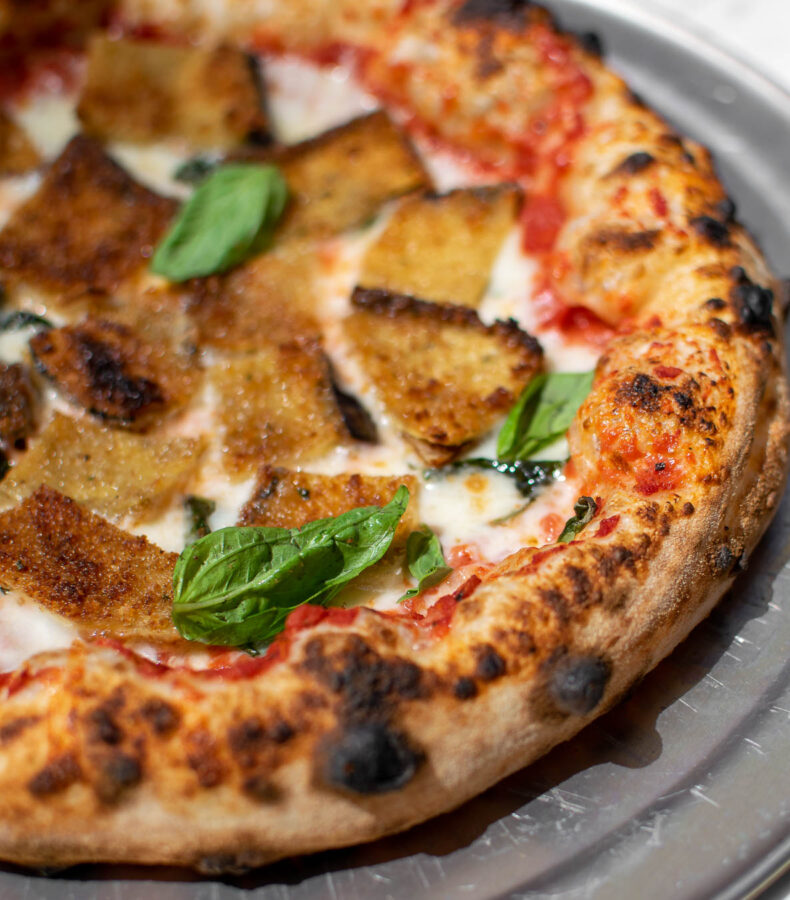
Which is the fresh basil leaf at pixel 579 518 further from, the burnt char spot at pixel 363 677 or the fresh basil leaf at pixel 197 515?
the fresh basil leaf at pixel 197 515

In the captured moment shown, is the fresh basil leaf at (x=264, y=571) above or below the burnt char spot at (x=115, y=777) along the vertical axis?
above

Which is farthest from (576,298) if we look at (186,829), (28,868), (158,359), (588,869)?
(28,868)

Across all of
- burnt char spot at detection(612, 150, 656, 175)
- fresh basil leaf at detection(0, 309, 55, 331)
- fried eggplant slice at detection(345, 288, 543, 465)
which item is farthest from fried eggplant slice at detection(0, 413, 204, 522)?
burnt char spot at detection(612, 150, 656, 175)

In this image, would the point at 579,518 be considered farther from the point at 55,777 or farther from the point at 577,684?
the point at 55,777

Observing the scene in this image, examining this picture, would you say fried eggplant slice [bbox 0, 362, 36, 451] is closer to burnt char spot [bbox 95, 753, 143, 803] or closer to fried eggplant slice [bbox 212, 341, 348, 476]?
fried eggplant slice [bbox 212, 341, 348, 476]

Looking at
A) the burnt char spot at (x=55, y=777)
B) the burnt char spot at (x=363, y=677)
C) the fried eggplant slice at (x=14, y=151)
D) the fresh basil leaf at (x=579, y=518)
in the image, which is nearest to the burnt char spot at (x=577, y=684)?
the burnt char spot at (x=363, y=677)

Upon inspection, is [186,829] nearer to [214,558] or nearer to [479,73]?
[214,558]

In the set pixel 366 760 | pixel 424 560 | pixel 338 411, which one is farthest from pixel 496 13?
pixel 366 760
